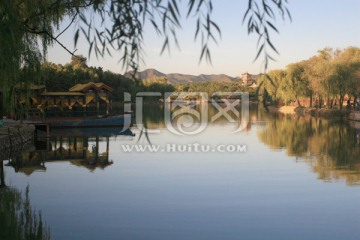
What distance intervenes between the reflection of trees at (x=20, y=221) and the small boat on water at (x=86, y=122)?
1781 centimetres

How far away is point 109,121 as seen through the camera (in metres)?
29.2

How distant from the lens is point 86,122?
2847 centimetres

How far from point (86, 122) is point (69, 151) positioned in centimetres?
965

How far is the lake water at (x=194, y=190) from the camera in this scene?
319 inches

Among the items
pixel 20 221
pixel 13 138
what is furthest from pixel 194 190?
pixel 13 138

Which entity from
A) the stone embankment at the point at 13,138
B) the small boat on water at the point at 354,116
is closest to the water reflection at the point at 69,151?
the stone embankment at the point at 13,138

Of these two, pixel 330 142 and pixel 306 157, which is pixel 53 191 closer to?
pixel 306 157

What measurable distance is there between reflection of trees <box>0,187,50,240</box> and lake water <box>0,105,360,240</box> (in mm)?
232

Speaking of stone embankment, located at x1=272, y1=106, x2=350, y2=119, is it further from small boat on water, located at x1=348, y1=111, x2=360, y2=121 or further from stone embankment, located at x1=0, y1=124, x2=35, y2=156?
stone embankment, located at x1=0, y1=124, x2=35, y2=156

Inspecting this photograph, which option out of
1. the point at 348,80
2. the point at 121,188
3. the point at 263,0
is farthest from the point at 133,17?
the point at 348,80

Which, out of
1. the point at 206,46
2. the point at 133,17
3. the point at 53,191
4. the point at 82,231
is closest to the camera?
the point at 206,46

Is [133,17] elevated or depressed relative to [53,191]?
elevated

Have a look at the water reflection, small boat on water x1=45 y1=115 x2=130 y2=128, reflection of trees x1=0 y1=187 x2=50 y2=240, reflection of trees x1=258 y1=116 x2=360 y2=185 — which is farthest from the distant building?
reflection of trees x1=0 y1=187 x2=50 y2=240

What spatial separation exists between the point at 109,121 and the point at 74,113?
2.85 meters
